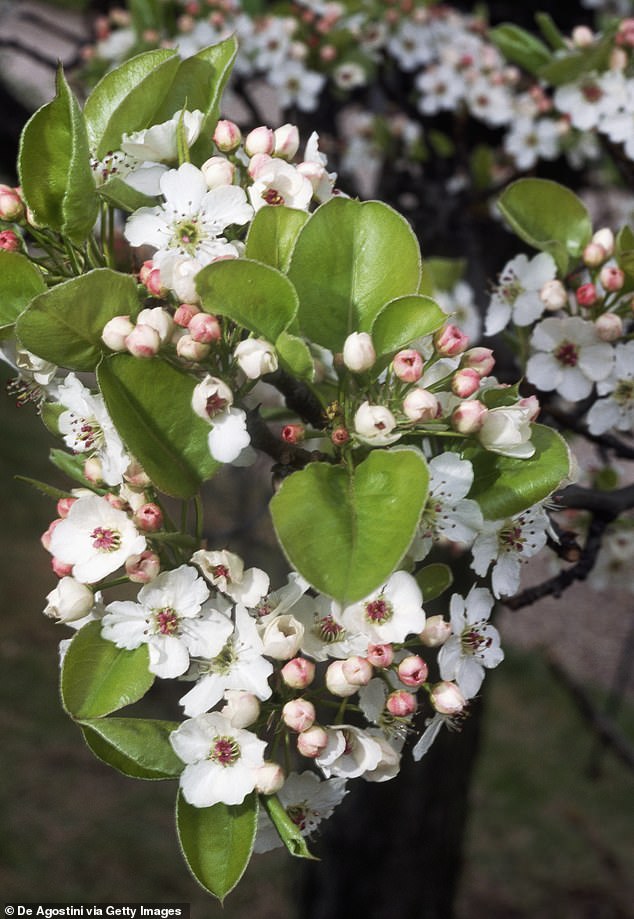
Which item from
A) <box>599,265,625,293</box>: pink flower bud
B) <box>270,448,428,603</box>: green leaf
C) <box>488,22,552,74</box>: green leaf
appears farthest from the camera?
<box>488,22,552,74</box>: green leaf

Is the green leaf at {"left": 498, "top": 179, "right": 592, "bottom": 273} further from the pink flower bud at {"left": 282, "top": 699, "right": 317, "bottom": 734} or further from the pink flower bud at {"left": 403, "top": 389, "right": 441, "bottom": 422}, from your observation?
the pink flower bud at {"left": 282, "top": 699, "right": 317, "bottom": 734}

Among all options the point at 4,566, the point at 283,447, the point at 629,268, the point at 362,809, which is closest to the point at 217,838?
the point at 283,447

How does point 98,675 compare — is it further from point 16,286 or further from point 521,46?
point 521,46

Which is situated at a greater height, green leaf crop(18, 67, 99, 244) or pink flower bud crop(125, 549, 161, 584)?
green leaf crop(18, 67, 99, 244)

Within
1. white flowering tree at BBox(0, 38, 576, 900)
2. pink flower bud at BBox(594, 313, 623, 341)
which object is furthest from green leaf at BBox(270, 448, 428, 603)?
pink flower bud at BBox(594, 313, 623, 341)

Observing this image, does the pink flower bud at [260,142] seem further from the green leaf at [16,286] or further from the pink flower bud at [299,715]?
the pink flower bud at [299,715]

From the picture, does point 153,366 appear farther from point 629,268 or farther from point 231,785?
point 629,268

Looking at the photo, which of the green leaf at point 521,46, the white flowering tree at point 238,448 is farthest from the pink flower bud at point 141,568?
the green leaf at point 521,46
